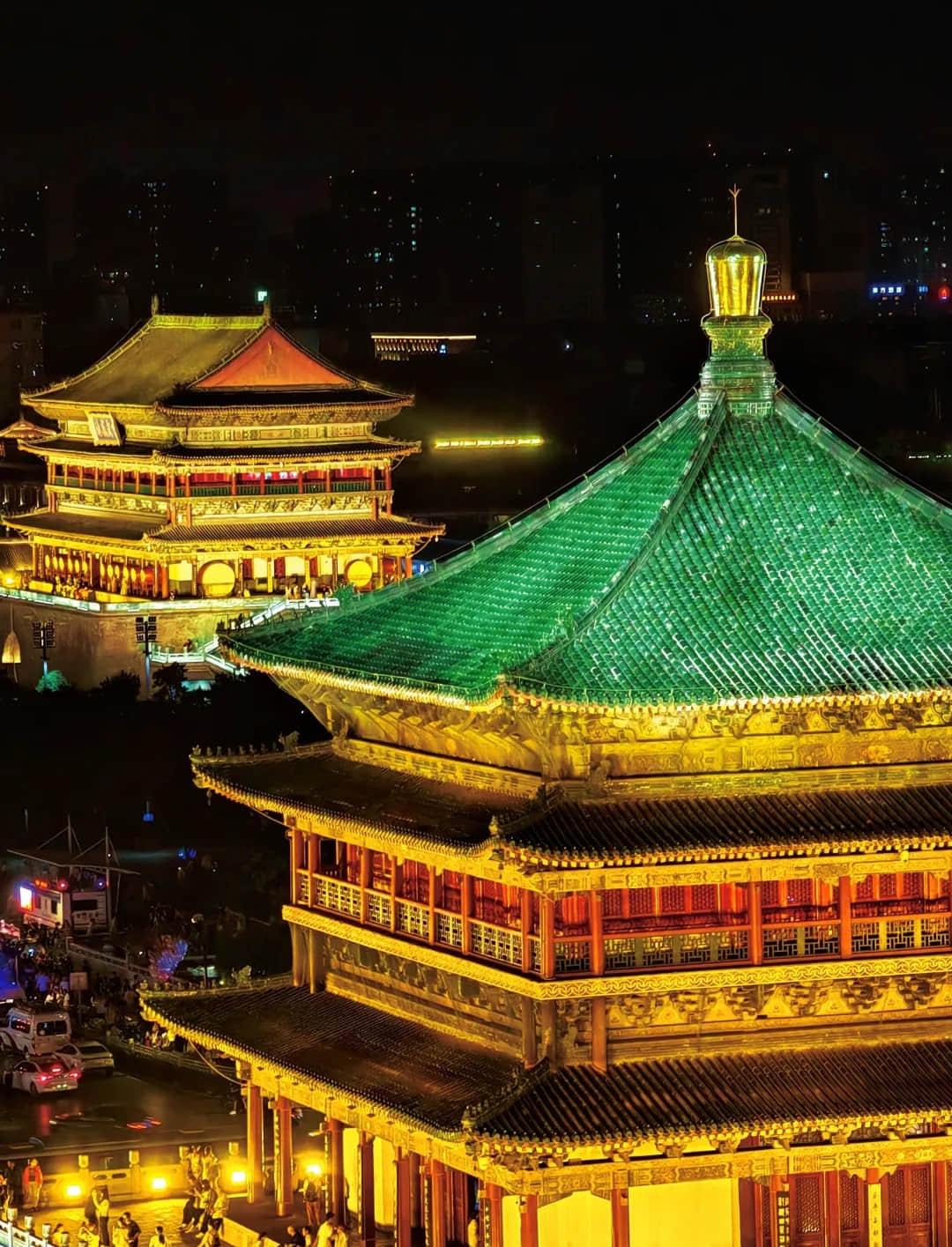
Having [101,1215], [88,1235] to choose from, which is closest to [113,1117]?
[101,1215]

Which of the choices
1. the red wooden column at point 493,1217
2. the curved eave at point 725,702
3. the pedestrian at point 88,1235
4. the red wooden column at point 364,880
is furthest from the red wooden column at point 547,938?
the pedestrian at point 88,1235

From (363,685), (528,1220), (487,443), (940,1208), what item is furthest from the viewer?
(487,443)

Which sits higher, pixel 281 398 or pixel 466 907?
pixel 281 398

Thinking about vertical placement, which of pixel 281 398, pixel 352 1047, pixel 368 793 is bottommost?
pixel 352 1047

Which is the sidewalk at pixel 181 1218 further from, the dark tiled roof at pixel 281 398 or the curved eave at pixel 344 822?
the dark tiled roof at pixel 281 398

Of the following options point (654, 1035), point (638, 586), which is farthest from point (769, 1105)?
point (638, 586)

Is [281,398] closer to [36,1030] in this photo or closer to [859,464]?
[36,1030]

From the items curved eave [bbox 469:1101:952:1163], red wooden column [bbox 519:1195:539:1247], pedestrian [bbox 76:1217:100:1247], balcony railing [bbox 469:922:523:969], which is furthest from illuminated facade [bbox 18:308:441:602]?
curved eave [bbox 469:1101:952:1163]

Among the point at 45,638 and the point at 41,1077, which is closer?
the point at 41,1077
